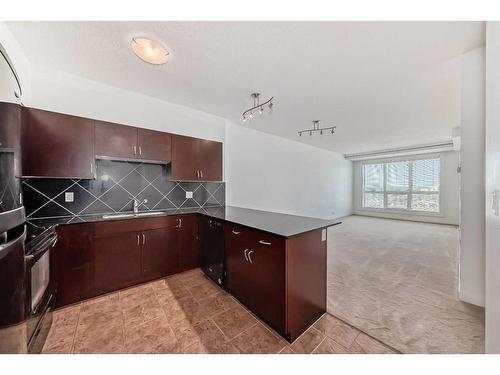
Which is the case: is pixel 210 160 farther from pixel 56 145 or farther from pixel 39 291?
pixel 39 291

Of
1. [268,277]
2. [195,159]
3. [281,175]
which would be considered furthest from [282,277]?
[281,175]

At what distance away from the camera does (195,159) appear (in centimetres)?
284

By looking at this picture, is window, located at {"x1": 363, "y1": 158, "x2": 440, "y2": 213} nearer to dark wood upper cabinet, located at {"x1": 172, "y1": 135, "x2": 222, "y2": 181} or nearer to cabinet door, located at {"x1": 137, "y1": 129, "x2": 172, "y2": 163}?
dark wood upper cabinet, located at {"x1": 172, "y1": 135, "x2": 222, "y2": 181}

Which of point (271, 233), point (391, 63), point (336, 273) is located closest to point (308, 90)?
point (391, 63)

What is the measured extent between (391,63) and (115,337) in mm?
3496

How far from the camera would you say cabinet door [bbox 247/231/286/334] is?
55.5 inches

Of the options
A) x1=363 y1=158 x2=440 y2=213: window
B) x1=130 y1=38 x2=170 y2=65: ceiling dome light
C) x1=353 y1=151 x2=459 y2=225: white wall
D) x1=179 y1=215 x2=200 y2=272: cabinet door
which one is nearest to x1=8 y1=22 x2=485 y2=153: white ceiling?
x1=130 y1=38 x2=170 y2=65: ceiling dome light

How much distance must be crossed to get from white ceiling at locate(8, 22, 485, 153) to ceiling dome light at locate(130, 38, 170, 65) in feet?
0.21

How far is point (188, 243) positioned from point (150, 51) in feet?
7.17

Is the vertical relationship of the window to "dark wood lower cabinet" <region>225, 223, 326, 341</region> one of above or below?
→ above

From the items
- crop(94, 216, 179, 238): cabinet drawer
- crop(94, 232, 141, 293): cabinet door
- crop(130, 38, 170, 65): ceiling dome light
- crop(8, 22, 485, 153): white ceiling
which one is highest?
crop(8, 22, 485, 153): white ceiling
